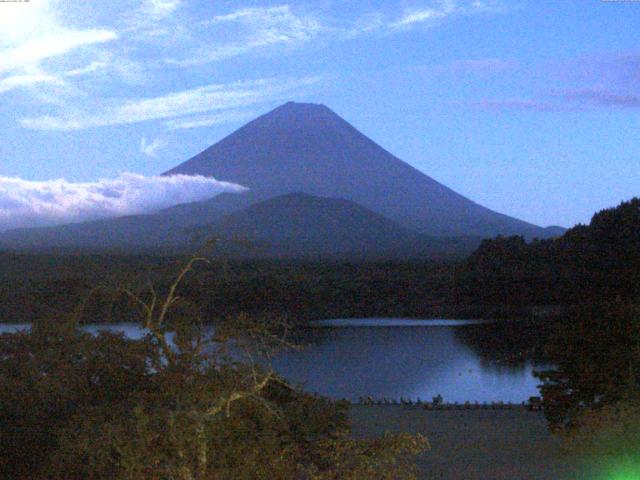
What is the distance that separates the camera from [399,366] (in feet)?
69.9

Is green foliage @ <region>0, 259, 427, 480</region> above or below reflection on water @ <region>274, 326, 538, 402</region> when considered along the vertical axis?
above

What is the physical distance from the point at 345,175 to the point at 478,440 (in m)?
67.3

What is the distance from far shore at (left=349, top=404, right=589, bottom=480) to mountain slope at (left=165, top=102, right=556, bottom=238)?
57.9 metres

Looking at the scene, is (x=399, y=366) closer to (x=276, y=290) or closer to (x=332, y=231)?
(x=276, y=290)

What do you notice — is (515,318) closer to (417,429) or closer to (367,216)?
(417,429)

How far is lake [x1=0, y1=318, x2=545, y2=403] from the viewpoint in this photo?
1755 cm

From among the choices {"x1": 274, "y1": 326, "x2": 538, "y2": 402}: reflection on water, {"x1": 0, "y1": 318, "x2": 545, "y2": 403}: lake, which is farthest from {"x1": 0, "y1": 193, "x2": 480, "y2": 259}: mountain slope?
{"x1": 274, "y1": 326, "x2": 538, "y2": 402}: reflection on water

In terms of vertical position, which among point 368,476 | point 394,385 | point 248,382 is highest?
point 248,382

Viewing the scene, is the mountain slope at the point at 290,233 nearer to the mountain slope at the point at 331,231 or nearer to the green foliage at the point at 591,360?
the mountain slope at the point at 331,231

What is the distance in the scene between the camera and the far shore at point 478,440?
8344 millimetres

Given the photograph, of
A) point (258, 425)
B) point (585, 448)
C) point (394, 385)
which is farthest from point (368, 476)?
point (394, 385)

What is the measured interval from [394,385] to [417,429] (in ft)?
25.7

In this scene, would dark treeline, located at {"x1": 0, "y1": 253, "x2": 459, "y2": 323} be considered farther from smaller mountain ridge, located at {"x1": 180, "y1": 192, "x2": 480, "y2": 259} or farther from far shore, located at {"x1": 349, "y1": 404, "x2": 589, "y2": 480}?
smaller mountain ridge, located at {"x1": 180, "y1": 192, "x2": 480, "y2": 259}

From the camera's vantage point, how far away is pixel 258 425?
628 centimetres
